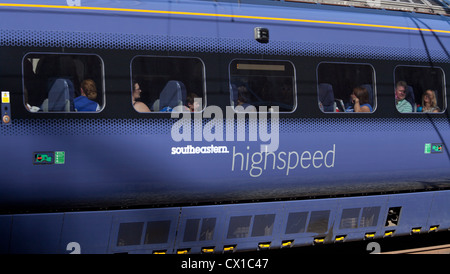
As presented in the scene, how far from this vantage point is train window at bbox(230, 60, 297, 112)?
7117 mm

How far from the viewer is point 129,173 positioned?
21.3 ft

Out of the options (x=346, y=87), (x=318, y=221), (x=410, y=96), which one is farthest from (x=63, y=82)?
(x=410, y=96)

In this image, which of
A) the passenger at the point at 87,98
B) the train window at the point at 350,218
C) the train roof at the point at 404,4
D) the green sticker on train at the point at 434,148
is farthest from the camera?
the green sticker on train at the point at 434,148

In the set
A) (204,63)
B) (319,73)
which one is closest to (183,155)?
(204,63)

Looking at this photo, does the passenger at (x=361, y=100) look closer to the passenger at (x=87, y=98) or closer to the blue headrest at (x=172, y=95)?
the blue headrest at (x=172, y=95)

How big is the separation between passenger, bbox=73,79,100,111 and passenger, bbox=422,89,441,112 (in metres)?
4.54

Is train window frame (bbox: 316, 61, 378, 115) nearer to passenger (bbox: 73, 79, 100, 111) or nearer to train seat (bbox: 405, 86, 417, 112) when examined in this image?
train seat (bbox: 405, 86, 417, 112)

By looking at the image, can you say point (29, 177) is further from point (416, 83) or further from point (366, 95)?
point (416, 83)

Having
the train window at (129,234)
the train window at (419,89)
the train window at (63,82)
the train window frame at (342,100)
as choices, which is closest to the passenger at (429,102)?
the train window at (419,89)

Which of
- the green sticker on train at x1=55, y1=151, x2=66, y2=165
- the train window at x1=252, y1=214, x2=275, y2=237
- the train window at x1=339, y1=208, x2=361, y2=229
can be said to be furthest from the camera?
the train window at x1=339, y1=208, x2=361, y2=229

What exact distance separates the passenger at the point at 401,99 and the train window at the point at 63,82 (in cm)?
395

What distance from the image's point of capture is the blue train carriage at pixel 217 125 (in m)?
6.22

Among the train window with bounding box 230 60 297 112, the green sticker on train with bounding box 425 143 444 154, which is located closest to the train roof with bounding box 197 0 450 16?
the train window with bounding box 230 60 297 112

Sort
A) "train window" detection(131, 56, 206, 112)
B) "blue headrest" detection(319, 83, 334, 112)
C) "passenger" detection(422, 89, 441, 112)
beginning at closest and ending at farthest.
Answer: "train window" detection(131, 56, 206, 112) → "blue headrest" detection(319, 83, 334, 112) → "passenger" detection(422, 89, 441, 112)
